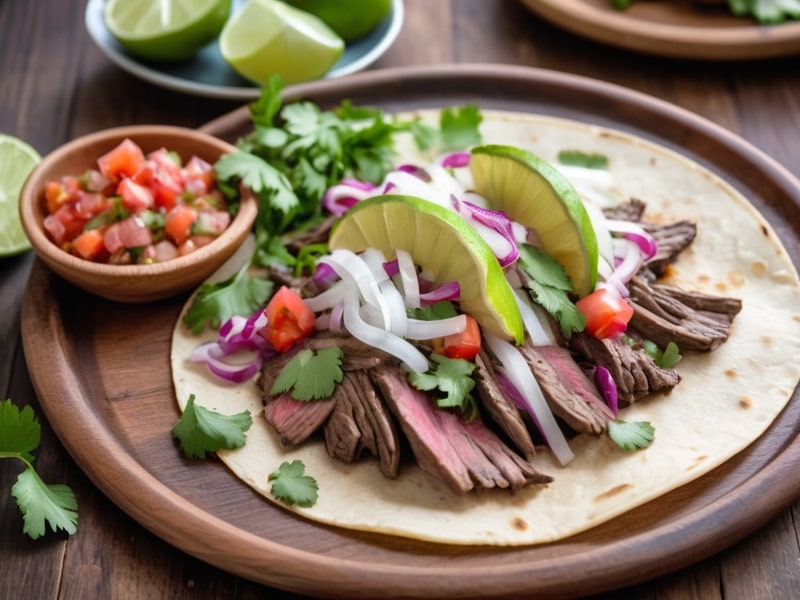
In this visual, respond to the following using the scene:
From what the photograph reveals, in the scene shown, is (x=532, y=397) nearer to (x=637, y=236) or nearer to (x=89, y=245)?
(x=637, y=236)

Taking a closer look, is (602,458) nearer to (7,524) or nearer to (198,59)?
(7,524)

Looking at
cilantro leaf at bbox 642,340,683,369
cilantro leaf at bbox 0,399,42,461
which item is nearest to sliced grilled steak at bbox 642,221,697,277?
cilantro leaf at bbox 642,340,683,369

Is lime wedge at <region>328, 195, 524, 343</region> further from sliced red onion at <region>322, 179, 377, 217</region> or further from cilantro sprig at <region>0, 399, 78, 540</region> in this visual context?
cilantro sprig at <region>0, 399, 78, 540</region>

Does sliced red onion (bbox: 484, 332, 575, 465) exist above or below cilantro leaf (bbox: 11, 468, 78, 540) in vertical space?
above

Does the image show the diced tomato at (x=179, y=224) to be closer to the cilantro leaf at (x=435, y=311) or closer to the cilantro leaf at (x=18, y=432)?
the cilantro leaf at (x=18, y=432)

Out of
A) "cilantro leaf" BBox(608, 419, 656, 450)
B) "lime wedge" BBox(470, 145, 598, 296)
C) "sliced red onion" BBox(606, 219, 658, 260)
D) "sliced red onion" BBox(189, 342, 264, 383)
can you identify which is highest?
"lime wedge" BBox(470, 145, 598, 296)

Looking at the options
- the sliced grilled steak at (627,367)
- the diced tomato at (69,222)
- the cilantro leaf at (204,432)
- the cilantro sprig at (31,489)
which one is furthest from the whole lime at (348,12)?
the cilantro sprig at (31,489)

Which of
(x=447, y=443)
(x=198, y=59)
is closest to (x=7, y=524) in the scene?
(x=447, y=443)
